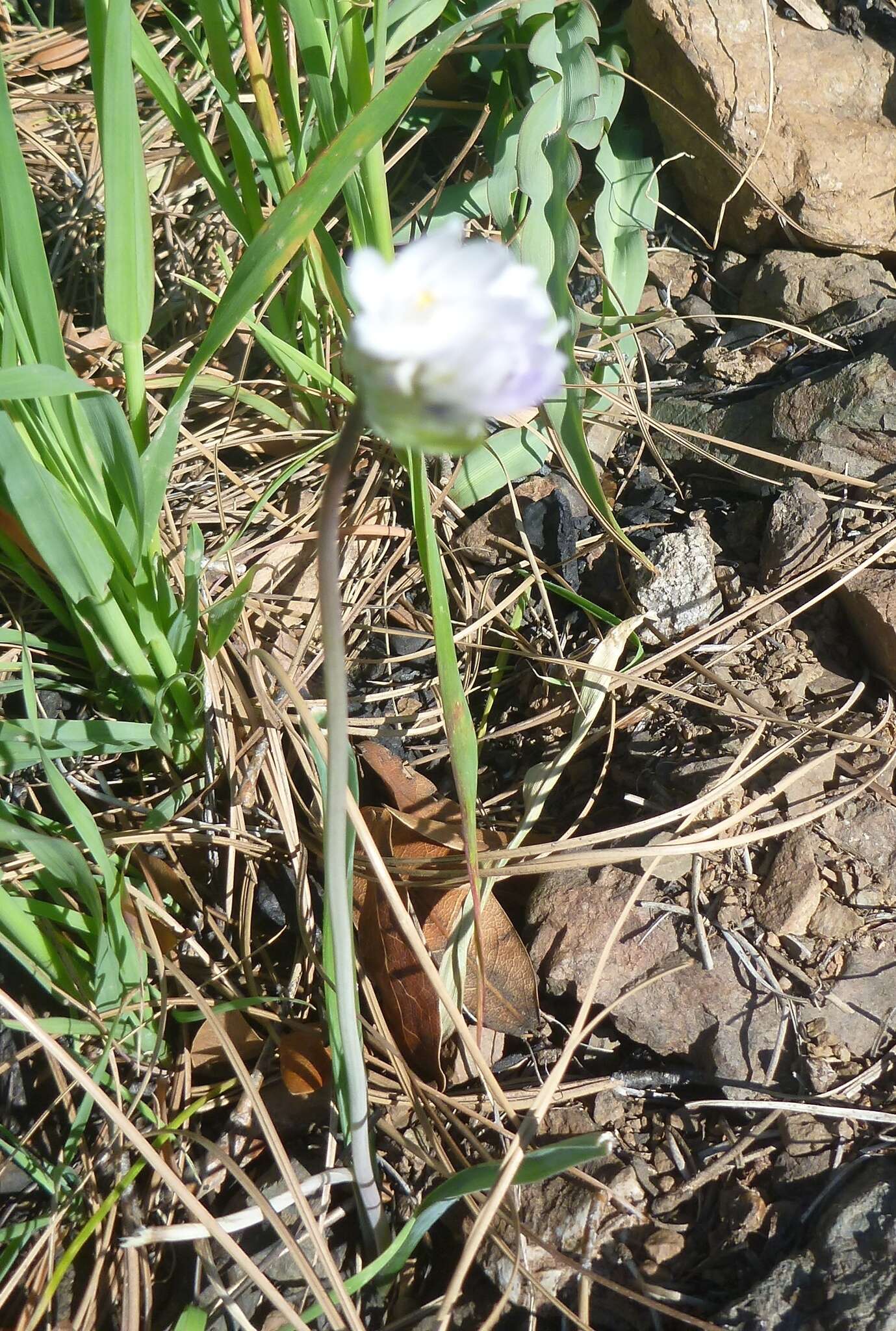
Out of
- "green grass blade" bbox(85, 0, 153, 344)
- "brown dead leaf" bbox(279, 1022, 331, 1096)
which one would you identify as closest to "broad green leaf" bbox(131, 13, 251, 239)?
"green grass blade" bbox(85, 0, 153, 344)

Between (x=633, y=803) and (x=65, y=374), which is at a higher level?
(x=65, y=374)

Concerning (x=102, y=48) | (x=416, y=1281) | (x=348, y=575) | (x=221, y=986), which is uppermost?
(x=102, y=48)

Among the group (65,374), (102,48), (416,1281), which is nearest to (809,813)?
(416,1281)

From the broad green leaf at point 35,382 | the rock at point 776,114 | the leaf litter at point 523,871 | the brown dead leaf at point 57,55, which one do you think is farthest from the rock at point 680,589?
the brown dead leaf at point 57,55

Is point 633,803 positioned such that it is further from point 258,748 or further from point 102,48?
point 102,48

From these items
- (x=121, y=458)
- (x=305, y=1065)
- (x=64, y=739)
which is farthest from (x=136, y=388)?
(x=305, y=1065)

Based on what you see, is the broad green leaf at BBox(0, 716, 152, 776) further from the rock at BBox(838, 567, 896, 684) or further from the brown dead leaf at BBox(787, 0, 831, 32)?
the brown dead leaf at BBox(787, 0, 831, 32)

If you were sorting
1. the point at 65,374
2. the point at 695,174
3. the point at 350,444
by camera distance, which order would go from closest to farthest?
the point at 350,444 → the point at 65,374 → the point at 695,174
